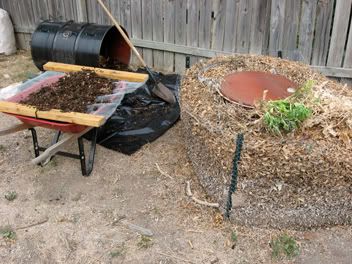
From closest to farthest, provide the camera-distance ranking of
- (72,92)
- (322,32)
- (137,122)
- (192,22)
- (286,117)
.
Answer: (286,117) → (72,92) → (137,122) → (322,32) → (192,22)

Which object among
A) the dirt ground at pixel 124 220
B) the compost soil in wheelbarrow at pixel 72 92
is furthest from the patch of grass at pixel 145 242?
the compost soil in wheelbarrow at pixel 72 92

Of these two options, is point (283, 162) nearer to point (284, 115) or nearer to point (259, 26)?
point (284, 115)

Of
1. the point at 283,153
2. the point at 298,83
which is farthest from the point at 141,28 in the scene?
the point at 283,153

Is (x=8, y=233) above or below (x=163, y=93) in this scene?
below

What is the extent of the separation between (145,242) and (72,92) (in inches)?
63.0

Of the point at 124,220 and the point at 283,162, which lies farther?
the point at 124,220

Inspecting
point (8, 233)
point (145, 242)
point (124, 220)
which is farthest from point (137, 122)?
point (8, 233)

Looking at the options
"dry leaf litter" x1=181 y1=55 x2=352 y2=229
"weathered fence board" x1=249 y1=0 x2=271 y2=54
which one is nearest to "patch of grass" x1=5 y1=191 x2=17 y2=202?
"dry leaf litter" x1=181 y1=55 x2=352 y2=229

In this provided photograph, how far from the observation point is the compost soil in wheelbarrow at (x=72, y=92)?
364 cm

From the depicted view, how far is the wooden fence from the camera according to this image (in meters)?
4.91

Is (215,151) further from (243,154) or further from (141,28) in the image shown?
(141,28)

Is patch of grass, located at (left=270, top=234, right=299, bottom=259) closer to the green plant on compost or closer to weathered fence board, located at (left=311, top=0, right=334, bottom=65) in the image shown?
the green plant on compost

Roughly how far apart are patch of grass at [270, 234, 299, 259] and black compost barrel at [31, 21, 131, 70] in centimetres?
289

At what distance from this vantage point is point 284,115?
10.1 feet
